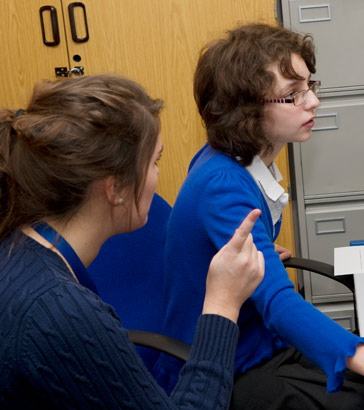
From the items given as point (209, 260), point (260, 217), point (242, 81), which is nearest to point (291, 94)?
point (242, 81)

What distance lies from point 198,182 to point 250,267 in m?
0.34

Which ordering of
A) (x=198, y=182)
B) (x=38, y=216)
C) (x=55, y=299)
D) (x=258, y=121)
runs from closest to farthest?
1. (x=55, y=299)
2. (x=38, y=216)
3. (x=198, y=182)
4. (x=258, y=121)

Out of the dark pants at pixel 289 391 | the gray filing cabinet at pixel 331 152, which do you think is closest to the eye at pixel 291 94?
the dark pants at pixel 289 391

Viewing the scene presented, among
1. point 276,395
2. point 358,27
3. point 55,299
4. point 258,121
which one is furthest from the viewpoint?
point 358,27

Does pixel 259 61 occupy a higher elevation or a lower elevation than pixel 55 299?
higher

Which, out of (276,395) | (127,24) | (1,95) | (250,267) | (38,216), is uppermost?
(127,24)

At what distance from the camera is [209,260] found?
1.28m

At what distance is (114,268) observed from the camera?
4.58ft

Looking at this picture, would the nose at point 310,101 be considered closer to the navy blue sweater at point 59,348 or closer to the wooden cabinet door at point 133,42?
the navy blue sweater at point 59,348

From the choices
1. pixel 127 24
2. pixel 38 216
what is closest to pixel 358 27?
pixel 127 24

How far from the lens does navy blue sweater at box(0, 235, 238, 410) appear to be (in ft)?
2.49

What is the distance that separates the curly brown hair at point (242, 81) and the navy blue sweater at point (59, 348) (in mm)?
636

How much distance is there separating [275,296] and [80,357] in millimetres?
460

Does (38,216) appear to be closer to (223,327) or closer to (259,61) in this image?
(223,327)
